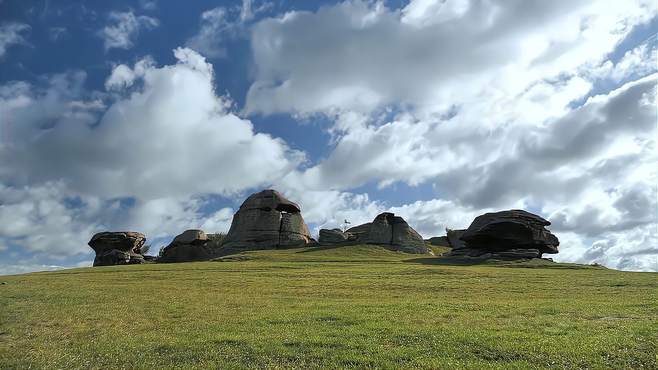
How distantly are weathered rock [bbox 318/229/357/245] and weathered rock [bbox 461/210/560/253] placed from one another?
85.4ft

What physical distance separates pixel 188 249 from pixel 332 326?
8739 cm

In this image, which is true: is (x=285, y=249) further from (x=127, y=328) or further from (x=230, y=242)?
(x=127, y=328)

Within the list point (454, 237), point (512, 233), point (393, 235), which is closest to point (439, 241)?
point (454, 237)

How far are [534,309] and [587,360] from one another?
1130 cm

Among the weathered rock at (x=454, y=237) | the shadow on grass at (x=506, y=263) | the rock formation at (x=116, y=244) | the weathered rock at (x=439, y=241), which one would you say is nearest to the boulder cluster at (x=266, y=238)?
the rock formation at (x=116, y=244)

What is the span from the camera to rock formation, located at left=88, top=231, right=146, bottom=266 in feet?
331

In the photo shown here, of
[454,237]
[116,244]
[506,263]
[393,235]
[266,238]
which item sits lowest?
[506,263]

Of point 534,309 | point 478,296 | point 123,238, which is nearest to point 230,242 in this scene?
point 123,238

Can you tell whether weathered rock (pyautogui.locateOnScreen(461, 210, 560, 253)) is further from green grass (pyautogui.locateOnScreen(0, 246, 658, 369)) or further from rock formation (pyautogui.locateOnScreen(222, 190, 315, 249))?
green grass (pyautogui.locateOnScreen(0, 246, 658, 369))

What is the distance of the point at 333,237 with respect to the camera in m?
103

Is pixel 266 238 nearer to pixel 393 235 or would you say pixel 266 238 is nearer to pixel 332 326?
pixel 393 235

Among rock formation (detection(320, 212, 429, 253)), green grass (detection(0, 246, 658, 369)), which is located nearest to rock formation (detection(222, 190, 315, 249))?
rock formation (detection(320, 212, 429, 253))

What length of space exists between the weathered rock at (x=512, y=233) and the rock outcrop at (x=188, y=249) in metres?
51.8

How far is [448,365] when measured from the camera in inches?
567
